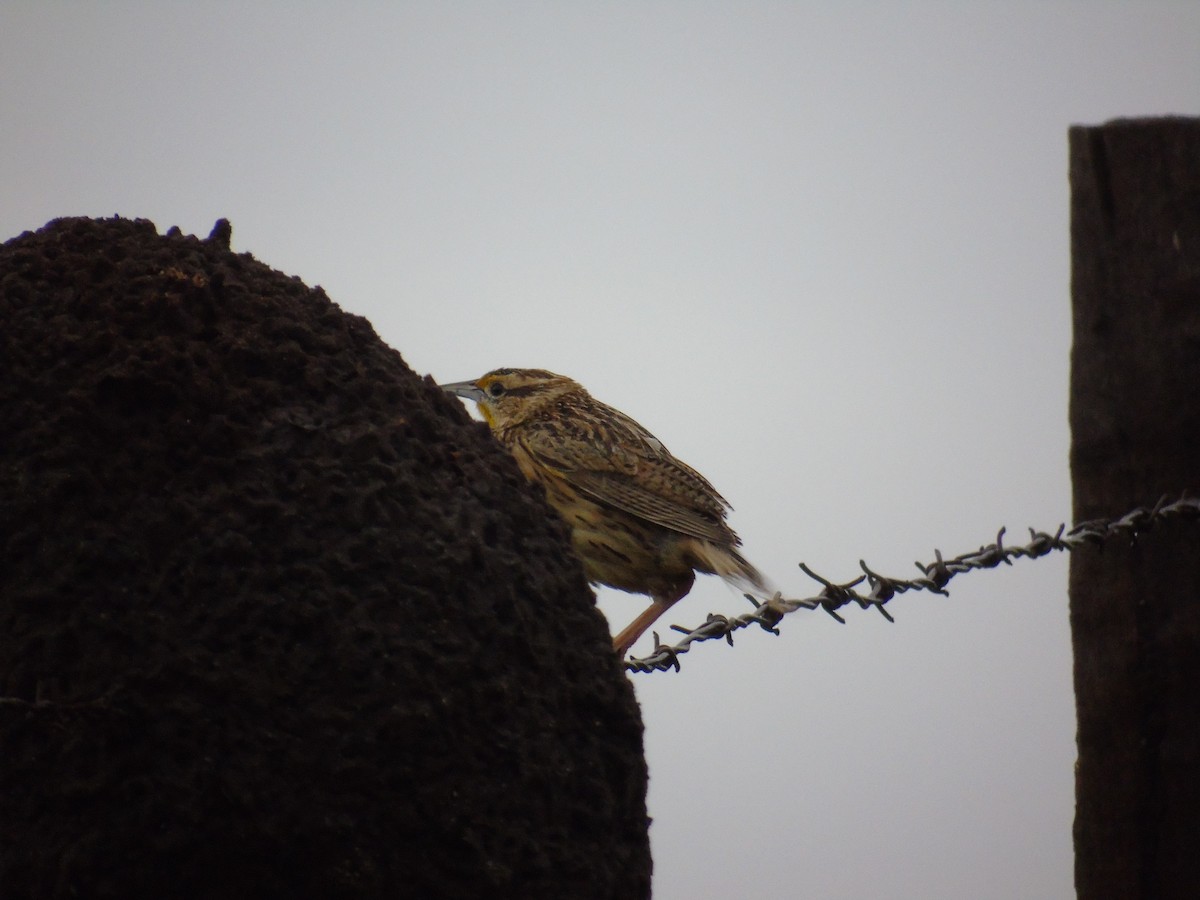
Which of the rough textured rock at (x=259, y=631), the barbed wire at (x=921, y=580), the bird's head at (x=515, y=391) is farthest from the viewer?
the bird's head at (x=515, y=391)

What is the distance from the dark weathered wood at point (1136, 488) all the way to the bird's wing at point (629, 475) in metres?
2.36

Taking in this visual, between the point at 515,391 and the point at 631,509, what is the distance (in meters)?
1.22

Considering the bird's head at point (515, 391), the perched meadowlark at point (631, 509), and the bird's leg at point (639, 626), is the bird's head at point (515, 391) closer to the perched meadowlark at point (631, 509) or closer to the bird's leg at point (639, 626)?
the perched meadowlark at point (631, 509)

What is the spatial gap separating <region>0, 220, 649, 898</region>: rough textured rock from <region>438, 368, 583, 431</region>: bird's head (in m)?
4.08

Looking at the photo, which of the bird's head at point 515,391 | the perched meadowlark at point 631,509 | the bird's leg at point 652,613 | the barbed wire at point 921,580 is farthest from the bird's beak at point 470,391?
the barbed wire at point 921,580

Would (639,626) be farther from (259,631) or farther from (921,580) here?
(259,631)

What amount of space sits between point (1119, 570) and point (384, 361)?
2137 mm

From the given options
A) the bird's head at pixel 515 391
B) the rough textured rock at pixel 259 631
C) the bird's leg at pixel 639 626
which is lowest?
the rough textured rock at pixel 259 631

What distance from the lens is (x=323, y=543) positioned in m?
2.41

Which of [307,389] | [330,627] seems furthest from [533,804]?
[307,389]

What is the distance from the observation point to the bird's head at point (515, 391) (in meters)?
6.78

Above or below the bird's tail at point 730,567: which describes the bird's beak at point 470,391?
above

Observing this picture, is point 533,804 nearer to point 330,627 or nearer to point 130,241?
point 330,627

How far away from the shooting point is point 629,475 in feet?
20.2
